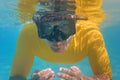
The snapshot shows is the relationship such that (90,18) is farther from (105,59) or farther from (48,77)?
(48,77)

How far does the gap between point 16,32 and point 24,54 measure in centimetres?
766

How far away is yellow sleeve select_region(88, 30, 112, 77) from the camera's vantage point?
723cm

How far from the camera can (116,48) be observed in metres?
20.5

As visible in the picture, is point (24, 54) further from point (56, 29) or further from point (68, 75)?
point (68, 75)

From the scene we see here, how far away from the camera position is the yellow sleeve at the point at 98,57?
23.7ft

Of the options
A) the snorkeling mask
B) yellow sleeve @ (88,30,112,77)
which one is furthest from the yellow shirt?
the snorkeling mask

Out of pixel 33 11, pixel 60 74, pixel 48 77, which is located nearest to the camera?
pixel 60 74

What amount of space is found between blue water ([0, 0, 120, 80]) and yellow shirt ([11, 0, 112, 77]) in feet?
5.48

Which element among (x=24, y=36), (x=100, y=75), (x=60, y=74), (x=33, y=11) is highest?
(x=33, y=11)

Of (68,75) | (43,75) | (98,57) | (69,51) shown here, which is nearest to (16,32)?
(69,51)

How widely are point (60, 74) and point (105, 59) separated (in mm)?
2383

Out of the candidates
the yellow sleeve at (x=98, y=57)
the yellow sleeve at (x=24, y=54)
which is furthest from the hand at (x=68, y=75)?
the yellow sleeve at (x=24, y=54)

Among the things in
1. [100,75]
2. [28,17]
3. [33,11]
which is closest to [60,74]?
[100,75]

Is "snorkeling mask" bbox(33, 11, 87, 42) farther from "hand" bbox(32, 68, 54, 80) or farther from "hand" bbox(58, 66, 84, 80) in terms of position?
"hand" bbox(58, 66, 84, 80)
